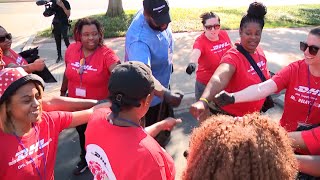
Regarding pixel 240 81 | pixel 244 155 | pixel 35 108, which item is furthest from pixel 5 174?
pixel 240 81

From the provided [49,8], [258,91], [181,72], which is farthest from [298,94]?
[49,8]

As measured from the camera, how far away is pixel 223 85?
3053 millimetres

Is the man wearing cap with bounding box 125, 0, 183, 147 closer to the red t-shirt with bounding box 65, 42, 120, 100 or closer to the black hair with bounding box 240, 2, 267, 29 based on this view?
the red t-shirt with bounding box 65, 42, 120, 100

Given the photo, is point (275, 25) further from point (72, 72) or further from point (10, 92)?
point (10, 92)

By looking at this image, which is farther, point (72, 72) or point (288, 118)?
point (72, 72)

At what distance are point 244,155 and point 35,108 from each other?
5.21 ft

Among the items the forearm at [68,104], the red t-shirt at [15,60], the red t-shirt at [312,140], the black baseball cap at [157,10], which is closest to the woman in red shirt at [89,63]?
the red t-shirt at [15,60]

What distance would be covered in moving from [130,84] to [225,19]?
417 inches

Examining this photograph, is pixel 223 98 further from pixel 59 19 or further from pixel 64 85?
pixel 59 19

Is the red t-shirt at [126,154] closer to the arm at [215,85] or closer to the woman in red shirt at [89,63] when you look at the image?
the arm at [215,85]

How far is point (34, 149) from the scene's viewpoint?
2.40m

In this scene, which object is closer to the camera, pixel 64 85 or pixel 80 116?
pixel 80 116

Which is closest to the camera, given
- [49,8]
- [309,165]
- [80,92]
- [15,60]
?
[309,165]

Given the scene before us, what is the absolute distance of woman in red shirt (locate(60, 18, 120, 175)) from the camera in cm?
374
